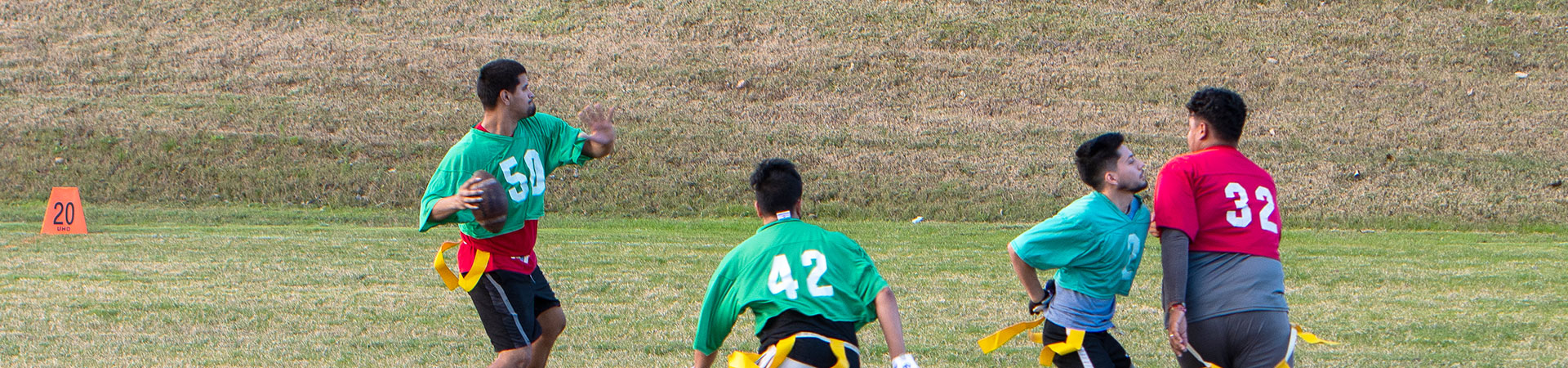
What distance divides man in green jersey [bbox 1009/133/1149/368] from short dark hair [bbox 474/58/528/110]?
2.36m

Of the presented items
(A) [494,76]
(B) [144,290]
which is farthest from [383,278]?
(A) [494,76]

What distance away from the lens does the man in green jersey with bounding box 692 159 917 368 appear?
4285 millimetres

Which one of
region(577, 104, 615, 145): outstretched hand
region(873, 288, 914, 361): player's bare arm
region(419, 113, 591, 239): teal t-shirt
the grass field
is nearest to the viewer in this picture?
region(873, 288, 914, 361): player's bare arm

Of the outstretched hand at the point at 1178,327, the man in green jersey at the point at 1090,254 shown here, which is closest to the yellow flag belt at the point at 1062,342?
the man in green jersey at the point at 1090,254

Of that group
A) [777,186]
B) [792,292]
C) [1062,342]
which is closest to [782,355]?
[792,292]

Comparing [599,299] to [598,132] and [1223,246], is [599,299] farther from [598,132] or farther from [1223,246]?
[1223,246]

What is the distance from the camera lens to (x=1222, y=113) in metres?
4.37

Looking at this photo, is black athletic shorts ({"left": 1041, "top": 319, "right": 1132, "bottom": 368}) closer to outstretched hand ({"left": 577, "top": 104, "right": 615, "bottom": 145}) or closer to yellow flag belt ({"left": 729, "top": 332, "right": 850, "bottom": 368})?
yellow flag belt ({"left": 729, "top": 332, "right": 850, "bottom": 368})

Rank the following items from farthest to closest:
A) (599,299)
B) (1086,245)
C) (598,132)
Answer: (599,299) → (598,132) → (1086,245)

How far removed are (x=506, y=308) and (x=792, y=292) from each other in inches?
64.4

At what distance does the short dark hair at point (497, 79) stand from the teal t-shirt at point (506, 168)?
169 mm

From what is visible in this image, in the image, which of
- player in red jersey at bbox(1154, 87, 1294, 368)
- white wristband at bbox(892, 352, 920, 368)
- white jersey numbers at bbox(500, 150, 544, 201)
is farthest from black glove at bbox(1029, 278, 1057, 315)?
white jersey numbers at bbox(500, 150, 544, 201)

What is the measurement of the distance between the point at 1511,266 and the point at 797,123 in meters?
15.4

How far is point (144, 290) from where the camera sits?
31.9 ft
